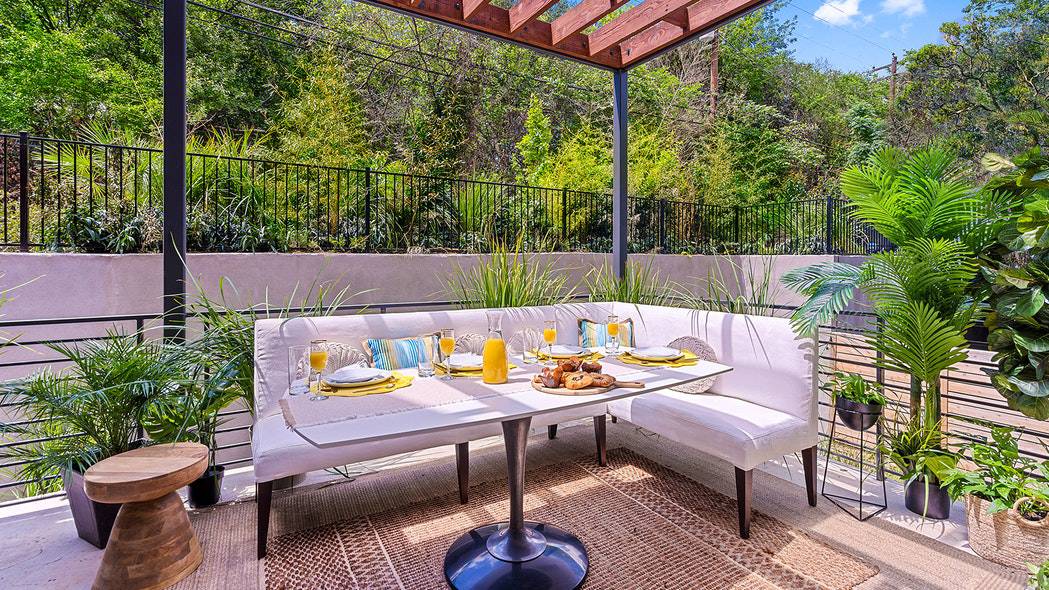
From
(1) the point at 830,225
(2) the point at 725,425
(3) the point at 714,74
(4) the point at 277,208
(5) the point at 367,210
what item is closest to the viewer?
(2) the point at 725,425

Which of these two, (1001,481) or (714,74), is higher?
(714,74)

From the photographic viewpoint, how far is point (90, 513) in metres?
1.91

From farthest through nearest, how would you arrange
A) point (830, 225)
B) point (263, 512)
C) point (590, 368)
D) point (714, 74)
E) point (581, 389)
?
point (714, 74), point (830, 225), point (263, 512), point (590, 368), point (581, 389)

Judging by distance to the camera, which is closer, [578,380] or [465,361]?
[578,380]

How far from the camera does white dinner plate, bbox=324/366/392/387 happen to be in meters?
1.66

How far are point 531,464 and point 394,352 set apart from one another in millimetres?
1053

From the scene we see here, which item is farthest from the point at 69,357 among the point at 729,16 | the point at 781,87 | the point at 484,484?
the point at 781,87

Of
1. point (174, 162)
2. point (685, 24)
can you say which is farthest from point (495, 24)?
point (174, 162)

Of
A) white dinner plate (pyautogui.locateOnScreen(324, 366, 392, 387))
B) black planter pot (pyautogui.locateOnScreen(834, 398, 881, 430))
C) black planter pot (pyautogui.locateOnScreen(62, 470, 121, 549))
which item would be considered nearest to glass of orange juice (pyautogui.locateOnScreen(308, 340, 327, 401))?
white dinner plate (pyautogui.locateOnScreen(324, 366, 392, 387))

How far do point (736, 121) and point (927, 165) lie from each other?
35.4ft

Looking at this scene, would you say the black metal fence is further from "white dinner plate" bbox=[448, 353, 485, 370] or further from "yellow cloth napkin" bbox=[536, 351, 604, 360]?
"white dinner plate" bbox=[448, 353, 485, 370]

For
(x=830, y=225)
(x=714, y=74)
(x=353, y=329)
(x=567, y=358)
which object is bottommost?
(x=567, y=358)

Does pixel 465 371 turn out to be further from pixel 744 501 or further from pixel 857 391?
pixel 857 391

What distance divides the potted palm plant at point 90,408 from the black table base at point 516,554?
4.57ft
